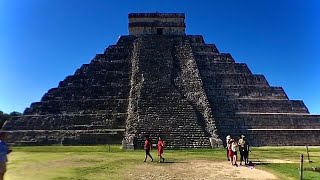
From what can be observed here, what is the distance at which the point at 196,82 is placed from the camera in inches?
1237

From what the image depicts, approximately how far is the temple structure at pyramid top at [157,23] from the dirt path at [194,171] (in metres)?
22.5

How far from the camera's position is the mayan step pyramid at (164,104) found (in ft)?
90.0

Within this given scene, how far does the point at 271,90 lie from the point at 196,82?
6328 millimetres

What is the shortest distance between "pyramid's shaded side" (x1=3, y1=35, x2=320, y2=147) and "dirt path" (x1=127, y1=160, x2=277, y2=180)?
829 cm

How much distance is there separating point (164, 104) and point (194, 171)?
13.6 metres

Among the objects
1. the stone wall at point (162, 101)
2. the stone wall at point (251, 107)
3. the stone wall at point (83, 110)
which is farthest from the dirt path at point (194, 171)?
the stone wall at point (251, 107)

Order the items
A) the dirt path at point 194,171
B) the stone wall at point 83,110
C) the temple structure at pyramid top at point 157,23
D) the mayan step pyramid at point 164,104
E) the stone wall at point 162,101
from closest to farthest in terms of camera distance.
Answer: the dirt path at point 194,171 < the stone wall at point 162,101 < the mayan step pyramid at point 164,104 < the stone wall at point 83,110 < the temple structure at pyramid top at point 157,23

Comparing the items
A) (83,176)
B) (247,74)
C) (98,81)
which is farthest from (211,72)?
(83,176)

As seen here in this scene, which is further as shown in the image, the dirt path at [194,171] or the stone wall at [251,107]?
the stone wall at [251,107]

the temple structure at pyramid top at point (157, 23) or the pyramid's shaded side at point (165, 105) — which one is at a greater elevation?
the temple structure at pyramid top at point (157, 23)

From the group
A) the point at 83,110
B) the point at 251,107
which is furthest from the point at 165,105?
the point at 251,107

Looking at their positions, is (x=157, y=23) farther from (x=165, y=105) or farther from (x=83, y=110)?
(x=165, y=105)

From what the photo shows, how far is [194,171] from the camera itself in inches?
589

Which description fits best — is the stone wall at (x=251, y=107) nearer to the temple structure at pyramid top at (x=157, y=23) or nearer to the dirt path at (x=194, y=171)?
the temple structure at pyramid top at (x=157, y=23)
